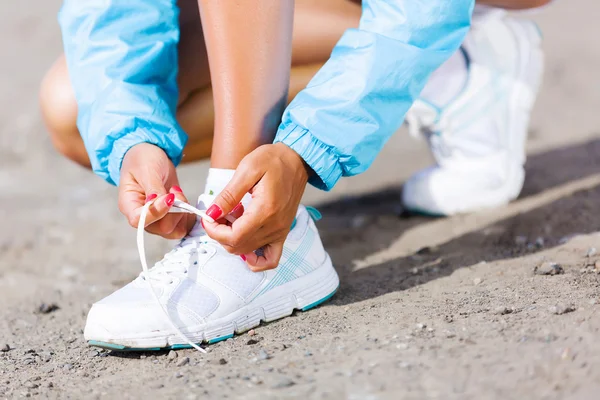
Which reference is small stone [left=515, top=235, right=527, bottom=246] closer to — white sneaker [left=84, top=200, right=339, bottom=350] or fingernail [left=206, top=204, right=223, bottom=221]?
white sneaker [left=84, top=200, right=339, bottom=350]

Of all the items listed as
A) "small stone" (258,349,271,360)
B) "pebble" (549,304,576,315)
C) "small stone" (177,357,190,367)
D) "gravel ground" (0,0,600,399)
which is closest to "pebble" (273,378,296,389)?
"gravel ground" (0,0,600,399)

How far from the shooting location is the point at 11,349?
131 centimetres

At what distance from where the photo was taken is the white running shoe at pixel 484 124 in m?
1.96

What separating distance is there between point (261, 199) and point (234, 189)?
5 cm

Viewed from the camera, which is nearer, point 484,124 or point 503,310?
point 503,310

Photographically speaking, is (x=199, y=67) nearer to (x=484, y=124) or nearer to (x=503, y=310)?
(x=484, y=124)

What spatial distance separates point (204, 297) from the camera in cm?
119

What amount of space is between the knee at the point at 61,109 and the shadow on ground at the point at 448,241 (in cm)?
73

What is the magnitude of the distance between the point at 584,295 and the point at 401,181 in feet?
4.37

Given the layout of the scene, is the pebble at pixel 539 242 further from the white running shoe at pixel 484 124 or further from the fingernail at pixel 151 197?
the fingernail at pixel 151 197

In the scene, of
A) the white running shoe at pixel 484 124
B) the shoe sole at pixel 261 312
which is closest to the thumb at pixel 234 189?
the shoe sole at pixel 261 312

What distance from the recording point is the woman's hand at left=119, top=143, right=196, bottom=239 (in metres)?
1.14

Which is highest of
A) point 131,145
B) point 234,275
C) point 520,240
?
point 131,145

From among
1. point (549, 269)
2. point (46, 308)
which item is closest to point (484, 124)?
point (549, 269)
